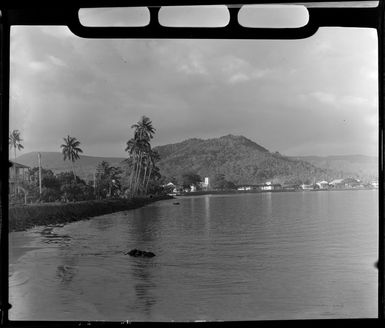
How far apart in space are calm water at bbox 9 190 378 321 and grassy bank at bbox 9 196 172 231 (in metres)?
0.30

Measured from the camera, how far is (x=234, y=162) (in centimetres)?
1048

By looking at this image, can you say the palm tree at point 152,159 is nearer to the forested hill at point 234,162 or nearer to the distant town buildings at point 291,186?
the forested hill at point 234,162

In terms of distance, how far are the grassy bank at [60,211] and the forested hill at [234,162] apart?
1.10m

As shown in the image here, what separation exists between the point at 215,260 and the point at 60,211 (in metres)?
4.58

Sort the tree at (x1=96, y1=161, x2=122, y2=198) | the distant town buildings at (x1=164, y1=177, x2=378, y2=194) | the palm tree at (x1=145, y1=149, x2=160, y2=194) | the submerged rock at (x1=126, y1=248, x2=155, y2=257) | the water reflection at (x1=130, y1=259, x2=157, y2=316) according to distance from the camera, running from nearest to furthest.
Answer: the palm tree at (x1=145, y1=149, x2=160, y2=194)
the tree at (x1=96, y1=161, x2=122, y2=198)
the distant town buildings at (x1=164, y1=177, x2=378, y2=194)
the water reflection at (x1=130, y1=259, x2=157, y2=316)
the submerged rock at (x1=126, y1=248, x2=155, y2=257)

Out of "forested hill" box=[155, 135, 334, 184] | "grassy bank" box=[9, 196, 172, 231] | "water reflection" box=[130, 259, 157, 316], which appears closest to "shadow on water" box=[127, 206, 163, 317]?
"water reflection" box=[130, 259, 157, 316]

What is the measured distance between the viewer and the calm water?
10.9 metres

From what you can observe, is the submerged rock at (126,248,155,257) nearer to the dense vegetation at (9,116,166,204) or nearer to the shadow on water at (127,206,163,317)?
the shadow on water at (127,206,163,317)

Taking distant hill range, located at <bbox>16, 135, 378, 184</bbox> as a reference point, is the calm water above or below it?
below

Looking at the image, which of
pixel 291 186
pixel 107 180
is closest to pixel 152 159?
pixel 107 180

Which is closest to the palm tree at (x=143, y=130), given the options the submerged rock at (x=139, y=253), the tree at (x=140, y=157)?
the tree at (x=140, y=157)

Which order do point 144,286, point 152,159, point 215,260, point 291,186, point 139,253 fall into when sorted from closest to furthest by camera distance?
1. point 152,159
2. point 291,186
3. point 144,286
4. point 215,260
5. point 139,253

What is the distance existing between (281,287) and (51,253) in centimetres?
621

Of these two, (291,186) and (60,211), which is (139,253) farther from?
(291,186)
